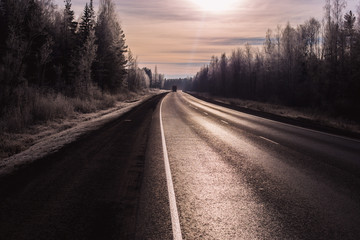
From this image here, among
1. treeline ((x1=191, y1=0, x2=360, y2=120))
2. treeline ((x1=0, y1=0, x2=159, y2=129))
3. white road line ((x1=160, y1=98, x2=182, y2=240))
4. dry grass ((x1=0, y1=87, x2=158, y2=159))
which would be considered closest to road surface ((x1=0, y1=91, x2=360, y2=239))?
white road line ((x1=160, y1=98, x2=182, y2=240))

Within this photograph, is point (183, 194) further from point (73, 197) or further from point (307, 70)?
point (307, 70)

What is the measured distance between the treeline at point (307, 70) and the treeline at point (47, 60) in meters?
27.9

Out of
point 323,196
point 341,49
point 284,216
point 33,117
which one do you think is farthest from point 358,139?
point 341,49

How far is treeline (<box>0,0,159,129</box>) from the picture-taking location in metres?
13.9

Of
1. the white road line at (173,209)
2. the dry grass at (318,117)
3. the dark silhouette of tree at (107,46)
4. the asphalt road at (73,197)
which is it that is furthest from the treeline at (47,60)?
the dry grass at (318,117)

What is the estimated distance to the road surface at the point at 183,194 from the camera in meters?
3.68

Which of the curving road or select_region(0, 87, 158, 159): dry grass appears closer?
the curving road

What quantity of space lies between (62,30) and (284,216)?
50.1 metres

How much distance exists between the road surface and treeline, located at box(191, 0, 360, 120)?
26.3 metres

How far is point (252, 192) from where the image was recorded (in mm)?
5152

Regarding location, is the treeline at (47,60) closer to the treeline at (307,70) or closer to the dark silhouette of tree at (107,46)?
the dark silhouette of tree at (107,46)

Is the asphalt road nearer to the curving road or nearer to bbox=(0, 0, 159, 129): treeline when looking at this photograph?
the curving road

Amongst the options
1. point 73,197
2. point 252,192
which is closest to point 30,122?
point 73,197

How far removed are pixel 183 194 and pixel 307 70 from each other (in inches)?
2192
